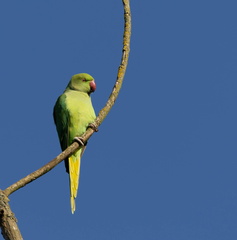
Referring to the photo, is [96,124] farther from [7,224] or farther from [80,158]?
[80,158]

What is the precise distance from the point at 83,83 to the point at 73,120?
3.19 ft

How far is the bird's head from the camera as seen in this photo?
7406mm

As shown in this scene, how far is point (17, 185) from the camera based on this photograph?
324cm

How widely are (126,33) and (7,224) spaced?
2.55 metres

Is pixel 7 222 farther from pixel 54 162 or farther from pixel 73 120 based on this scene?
pixel 73 120

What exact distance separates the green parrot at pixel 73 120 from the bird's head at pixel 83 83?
9 cm

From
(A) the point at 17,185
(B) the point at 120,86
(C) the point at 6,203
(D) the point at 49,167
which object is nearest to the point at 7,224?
(C) the point at 6,203

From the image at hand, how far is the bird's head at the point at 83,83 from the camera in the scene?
7.41 m

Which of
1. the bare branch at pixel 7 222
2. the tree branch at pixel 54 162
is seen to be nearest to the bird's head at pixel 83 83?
the tree branch at pixel 54 162

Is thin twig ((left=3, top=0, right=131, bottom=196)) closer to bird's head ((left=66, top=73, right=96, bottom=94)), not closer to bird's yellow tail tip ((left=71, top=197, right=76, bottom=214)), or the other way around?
bird's yellow tail tip ((left=71, top=197, right=76, bottom=214))

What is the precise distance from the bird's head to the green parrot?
0.09 meters

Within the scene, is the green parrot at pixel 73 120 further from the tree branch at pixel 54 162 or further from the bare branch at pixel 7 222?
the bare branch at pixel 7 222

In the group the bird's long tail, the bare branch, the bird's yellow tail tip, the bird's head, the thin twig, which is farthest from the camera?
the bird's head

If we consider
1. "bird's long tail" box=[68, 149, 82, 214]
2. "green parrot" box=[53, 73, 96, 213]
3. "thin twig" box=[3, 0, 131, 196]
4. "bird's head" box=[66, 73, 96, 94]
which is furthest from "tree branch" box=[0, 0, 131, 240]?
"bird's head" box=[66, 73, 96, 94]
